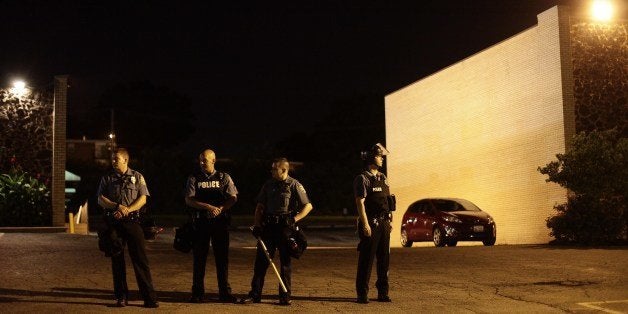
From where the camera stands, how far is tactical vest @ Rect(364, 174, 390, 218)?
9.05 metres

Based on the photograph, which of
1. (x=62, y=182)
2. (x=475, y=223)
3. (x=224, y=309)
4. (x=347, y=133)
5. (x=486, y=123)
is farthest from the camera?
(x=347, y=133)

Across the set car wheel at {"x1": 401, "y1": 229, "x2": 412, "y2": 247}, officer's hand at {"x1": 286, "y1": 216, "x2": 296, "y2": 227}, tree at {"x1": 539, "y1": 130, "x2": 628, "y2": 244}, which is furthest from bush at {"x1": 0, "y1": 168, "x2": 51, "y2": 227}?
officer's hand at {"x1": 286, "y1": 216, "x2": 296, "y2": 227}

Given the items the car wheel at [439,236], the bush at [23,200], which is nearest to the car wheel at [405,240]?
the car wheel at [439,236]

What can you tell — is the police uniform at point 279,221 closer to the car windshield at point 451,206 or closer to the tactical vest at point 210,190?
→ the tactical vest at point 210,190

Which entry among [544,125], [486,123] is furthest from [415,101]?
[544,125]

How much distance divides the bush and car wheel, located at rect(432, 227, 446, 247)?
1080 cm

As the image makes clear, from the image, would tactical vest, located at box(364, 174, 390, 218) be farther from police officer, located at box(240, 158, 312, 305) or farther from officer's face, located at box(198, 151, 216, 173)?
officer's face, located at box(198, 151, 216, 173)

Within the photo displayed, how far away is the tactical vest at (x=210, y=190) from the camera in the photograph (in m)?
8.80

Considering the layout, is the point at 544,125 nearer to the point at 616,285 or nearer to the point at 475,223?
the point at 475,223

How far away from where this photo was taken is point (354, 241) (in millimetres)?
29453

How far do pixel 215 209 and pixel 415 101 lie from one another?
20.6m

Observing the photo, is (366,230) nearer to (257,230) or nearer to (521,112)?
(257,230)

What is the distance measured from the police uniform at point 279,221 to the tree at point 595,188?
1137 centimetres

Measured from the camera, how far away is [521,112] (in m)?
21.7
